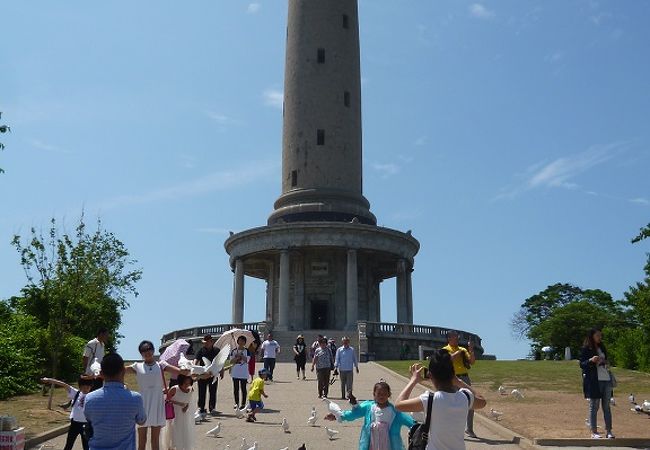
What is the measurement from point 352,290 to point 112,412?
→ 40467 mm

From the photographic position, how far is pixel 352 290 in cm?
4803

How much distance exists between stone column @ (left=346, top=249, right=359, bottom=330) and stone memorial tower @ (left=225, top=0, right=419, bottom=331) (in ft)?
0.20

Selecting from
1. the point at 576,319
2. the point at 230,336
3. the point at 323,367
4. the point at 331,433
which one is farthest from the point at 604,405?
the point at 576,319

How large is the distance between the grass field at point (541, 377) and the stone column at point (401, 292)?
59.0 ft

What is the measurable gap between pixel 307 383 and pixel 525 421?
11326mm

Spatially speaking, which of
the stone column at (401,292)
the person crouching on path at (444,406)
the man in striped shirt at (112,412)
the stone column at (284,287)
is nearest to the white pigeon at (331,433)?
the man in striped shirt at (112,412)

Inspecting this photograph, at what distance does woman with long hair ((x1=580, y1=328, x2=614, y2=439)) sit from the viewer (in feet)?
47.3

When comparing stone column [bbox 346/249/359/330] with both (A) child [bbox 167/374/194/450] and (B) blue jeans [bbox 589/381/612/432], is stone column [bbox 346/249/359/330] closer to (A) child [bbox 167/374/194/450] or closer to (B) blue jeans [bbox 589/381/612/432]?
(B) blue jeans [bbox 589/381/612/432]

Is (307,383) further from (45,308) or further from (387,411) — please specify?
(45,308)

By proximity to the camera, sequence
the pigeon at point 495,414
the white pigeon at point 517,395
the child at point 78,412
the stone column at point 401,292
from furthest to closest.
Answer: the stone column at point 401,292
the white pigeon at point 517,395
the pigeon at point 495,414
the child at point 78,412

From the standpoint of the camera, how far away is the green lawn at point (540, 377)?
24.2m

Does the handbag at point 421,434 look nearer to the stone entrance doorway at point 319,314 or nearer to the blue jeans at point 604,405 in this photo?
the blue jeans at point 604,405

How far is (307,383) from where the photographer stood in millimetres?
26953

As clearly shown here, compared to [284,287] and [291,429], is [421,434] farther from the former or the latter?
[284,287]
